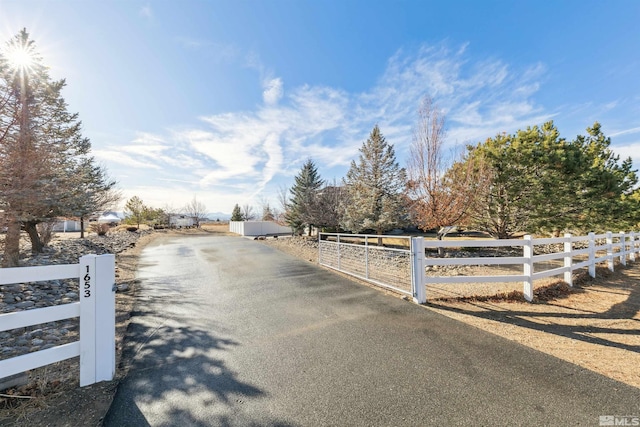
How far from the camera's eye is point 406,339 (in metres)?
3.33

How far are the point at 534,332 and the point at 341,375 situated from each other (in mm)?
2928

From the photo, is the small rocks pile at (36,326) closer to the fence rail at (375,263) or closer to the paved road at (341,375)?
the paved road at (341,375)

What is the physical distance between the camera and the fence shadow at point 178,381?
80.4 inches

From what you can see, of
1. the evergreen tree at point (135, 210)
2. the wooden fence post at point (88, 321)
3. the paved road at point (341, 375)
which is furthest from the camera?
the evergreen tree at point (135, 210)

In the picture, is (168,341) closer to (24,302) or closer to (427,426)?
(427,426)

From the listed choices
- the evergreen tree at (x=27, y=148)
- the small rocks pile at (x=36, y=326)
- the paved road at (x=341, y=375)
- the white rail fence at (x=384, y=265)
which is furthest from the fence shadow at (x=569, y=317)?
the evergreen tree at (x=27, y=148)

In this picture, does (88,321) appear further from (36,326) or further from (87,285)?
(36,326)

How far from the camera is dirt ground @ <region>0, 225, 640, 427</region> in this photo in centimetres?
208

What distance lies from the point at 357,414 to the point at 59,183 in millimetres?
10001

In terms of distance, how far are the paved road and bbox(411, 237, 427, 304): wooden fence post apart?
0.26m

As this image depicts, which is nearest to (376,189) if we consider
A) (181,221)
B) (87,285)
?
(87,285)

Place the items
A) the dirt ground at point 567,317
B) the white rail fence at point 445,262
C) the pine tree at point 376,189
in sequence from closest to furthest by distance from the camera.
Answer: the dirt ground at point 567,317 < the white rail fence at point 445,262 < the pine tree at point 376,189

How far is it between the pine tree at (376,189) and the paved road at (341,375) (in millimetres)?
8990

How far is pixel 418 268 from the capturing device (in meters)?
4.78
